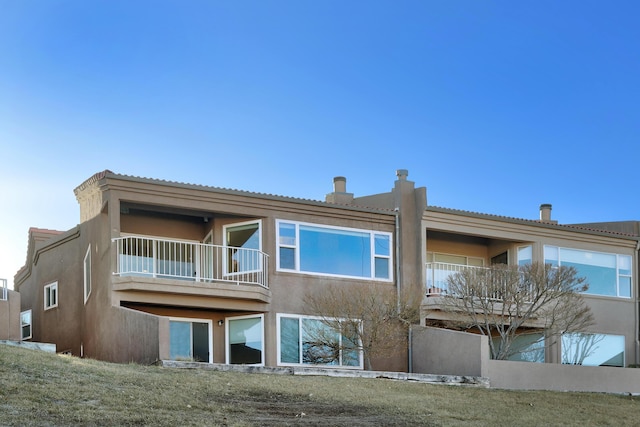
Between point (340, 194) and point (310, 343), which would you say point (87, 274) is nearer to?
point (310, 343)

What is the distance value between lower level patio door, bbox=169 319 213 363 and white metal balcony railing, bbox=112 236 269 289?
1.25 meters

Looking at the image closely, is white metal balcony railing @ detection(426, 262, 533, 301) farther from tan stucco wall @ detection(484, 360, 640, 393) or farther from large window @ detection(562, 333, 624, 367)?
large window @ detection(562, 333, 624, 367)

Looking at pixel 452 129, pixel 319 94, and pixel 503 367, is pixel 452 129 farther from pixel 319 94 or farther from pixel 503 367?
pixel 503 367

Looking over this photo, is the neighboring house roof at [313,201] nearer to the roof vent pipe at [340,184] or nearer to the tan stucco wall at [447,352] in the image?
the roof vent pipe at [340,184]

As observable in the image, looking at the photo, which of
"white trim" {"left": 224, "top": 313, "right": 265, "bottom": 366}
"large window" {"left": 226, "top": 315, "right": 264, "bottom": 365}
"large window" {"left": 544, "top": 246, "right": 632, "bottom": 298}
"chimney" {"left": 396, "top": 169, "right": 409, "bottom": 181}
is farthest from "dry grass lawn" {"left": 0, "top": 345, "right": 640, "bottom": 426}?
"large window" {"left": 544, "top": 246, "right": 632, "bottom": 298}

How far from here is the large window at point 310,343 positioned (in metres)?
25.5

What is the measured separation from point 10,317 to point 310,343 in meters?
7.95

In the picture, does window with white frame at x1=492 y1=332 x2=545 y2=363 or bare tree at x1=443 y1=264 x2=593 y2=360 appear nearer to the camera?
bare tree at x1=443 y1=264 x2=593 y2=360

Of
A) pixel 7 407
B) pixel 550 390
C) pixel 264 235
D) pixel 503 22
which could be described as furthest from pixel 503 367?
pixel 7 407

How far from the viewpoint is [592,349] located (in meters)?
30.5

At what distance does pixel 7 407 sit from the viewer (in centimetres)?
1349

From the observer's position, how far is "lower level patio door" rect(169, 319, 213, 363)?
25203 mm

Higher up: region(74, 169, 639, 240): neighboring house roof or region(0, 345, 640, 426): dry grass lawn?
region(74, 169, 639, 240): neighboring house roof

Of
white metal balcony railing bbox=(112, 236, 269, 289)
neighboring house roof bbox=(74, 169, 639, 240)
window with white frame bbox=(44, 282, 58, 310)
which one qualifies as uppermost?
neighboring house roof bbox=(74, 169, 639, 240)
